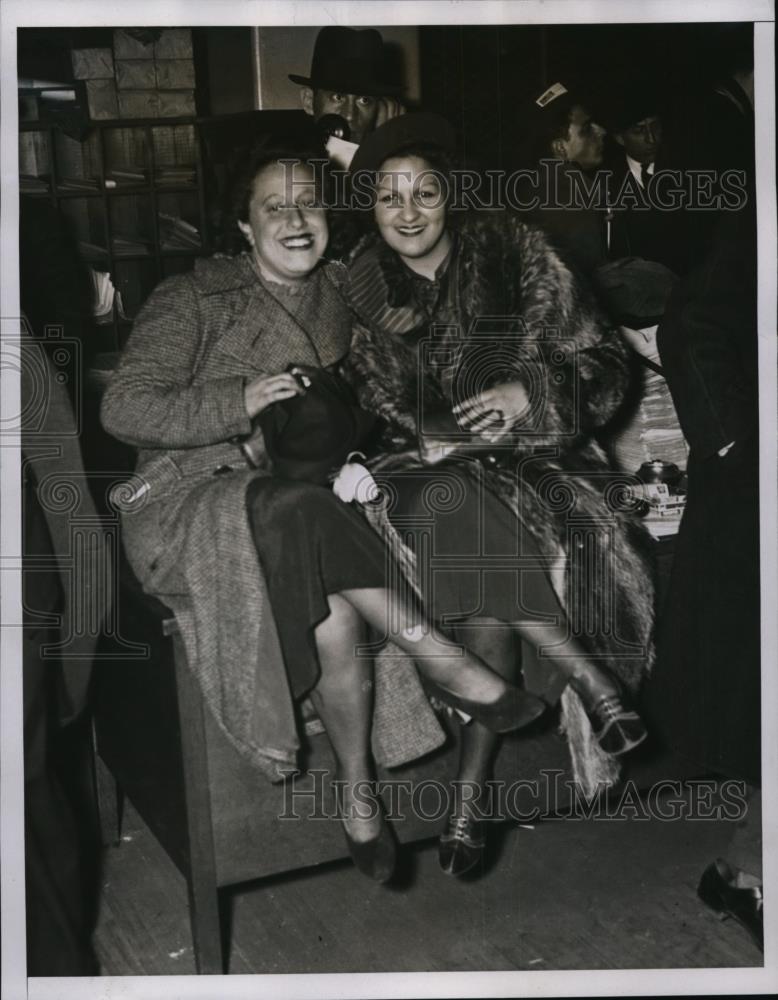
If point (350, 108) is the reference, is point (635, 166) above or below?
below

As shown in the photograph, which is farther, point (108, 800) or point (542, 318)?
point (108, 800)

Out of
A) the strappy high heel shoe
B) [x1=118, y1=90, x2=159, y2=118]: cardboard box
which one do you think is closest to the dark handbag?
the strappy high heel shoe

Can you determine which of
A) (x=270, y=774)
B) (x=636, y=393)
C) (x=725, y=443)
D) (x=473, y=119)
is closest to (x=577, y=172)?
(x=473, y=119)

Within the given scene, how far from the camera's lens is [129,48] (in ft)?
11.3

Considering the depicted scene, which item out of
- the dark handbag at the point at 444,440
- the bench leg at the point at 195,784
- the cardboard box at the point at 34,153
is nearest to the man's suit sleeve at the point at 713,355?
the dark handbag at the point at 444,440

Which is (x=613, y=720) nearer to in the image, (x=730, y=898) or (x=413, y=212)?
(x=730, y=898)

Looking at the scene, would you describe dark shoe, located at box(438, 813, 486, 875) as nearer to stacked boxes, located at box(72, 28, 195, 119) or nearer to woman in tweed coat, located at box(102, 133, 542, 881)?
woman in tweed coat, located at box(102, 133, 542, 881)

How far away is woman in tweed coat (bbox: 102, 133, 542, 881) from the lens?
136 inches

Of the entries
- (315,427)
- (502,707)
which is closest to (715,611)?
(502,707)

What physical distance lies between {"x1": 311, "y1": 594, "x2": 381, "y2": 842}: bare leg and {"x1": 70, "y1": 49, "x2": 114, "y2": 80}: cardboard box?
1.54 m

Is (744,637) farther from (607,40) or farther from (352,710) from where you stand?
(607,40)

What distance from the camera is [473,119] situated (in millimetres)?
3516

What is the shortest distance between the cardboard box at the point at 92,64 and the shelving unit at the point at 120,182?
0.43 feet

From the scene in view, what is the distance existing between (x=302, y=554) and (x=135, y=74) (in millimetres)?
1364
